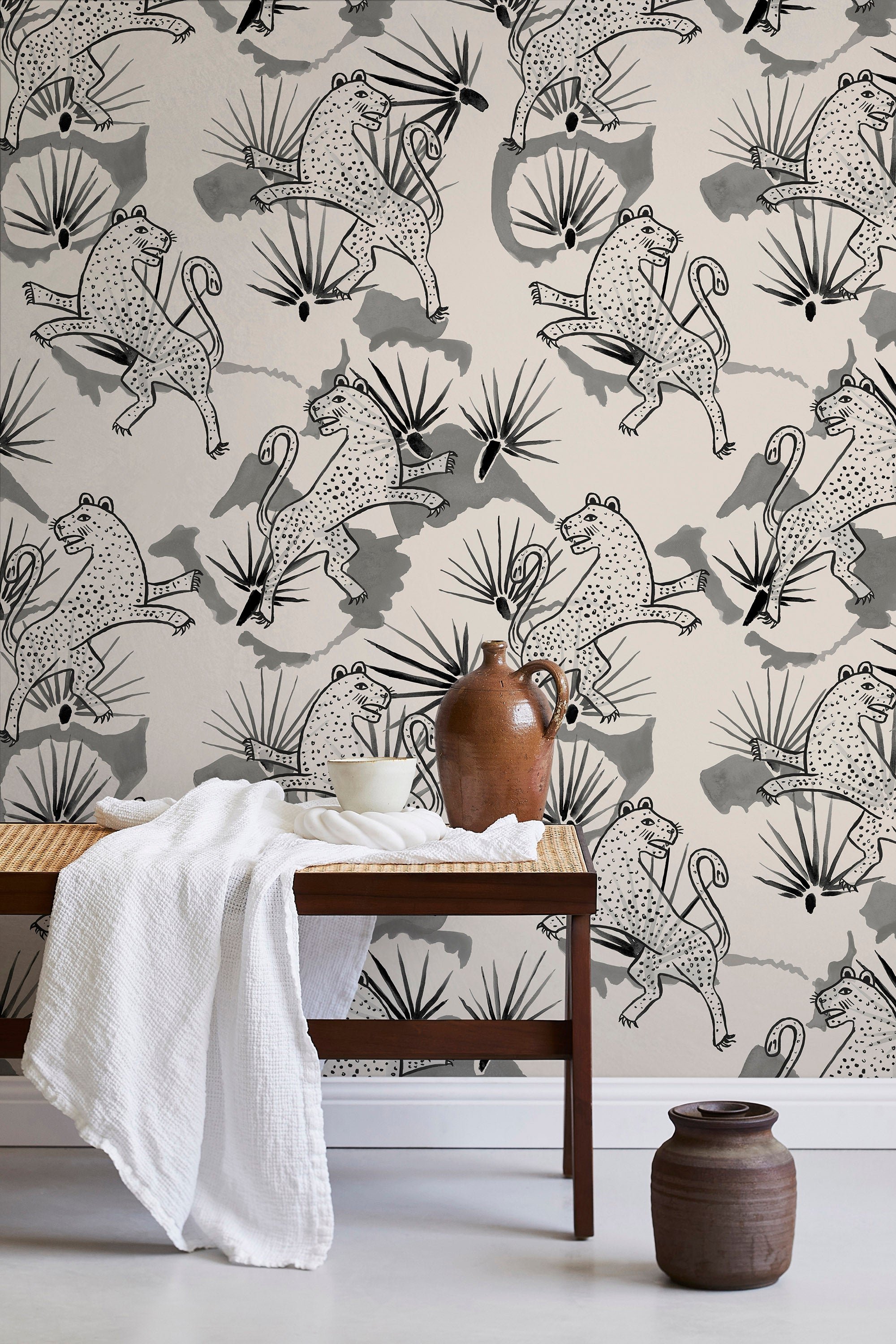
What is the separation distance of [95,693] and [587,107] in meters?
1.63

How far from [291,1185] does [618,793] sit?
1.08 m

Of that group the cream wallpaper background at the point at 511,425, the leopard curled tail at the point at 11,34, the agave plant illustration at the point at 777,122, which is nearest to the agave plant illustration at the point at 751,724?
the cream wallpaper background at the point at 511,425

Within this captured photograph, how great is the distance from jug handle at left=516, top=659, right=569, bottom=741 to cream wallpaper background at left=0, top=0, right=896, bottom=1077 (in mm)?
338

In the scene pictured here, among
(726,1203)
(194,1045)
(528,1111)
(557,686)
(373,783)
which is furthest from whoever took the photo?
(528,1111)

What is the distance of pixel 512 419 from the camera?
2588 mm

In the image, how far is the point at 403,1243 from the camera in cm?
205

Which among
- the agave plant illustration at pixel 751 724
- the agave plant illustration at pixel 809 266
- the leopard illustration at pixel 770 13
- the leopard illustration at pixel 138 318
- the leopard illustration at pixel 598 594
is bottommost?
the agave plant illustration at pixel 751 724

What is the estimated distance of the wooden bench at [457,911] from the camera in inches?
76.4

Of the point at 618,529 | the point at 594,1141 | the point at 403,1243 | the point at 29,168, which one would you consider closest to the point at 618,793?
the point at 618,529

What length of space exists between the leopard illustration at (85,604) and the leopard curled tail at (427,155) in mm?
915

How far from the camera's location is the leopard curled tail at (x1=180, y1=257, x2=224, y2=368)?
8.51ft

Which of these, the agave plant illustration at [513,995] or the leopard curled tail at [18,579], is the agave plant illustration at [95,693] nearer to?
the leopard curled tail at [18,579]

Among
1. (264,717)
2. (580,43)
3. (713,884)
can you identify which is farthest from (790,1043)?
(580,43)

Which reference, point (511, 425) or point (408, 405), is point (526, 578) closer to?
point (511, 425)
